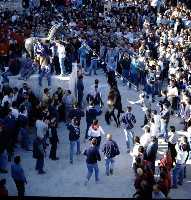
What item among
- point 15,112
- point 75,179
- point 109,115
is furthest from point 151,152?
point 15,112

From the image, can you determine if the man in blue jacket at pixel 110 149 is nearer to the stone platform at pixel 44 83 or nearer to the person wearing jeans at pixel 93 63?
the stone platform at pixel 44 83

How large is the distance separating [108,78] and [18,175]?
8.24 meters

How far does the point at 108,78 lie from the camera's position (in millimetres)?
22703

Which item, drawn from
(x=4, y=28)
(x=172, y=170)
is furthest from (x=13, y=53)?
(x=172, y=170)

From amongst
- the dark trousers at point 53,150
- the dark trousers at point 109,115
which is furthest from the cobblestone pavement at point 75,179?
the dark trousers at point 109,115

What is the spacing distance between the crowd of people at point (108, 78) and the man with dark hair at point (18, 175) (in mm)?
26

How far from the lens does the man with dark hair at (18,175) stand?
15.3 m

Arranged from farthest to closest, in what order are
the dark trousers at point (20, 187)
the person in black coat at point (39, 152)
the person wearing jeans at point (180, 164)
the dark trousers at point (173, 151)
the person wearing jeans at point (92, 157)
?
1. the dark trousers at point (173, 151)
2. the person in black coat at point (39, 152)
3. the person wearing jeans at point (180, 164)
4. the person wearing jeans at point (92, 157)
5. the dark trousers at point (20, 187)

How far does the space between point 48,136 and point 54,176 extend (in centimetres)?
183

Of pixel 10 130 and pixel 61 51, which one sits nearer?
pixel 10 130

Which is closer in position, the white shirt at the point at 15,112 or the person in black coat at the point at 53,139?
the person in black coat at the point at 53,139

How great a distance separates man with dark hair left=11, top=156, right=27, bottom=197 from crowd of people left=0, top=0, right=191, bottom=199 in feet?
0.09

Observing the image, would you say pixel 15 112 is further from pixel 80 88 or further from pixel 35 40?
pixel 35 40

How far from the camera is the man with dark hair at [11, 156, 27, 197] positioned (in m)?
15.3
